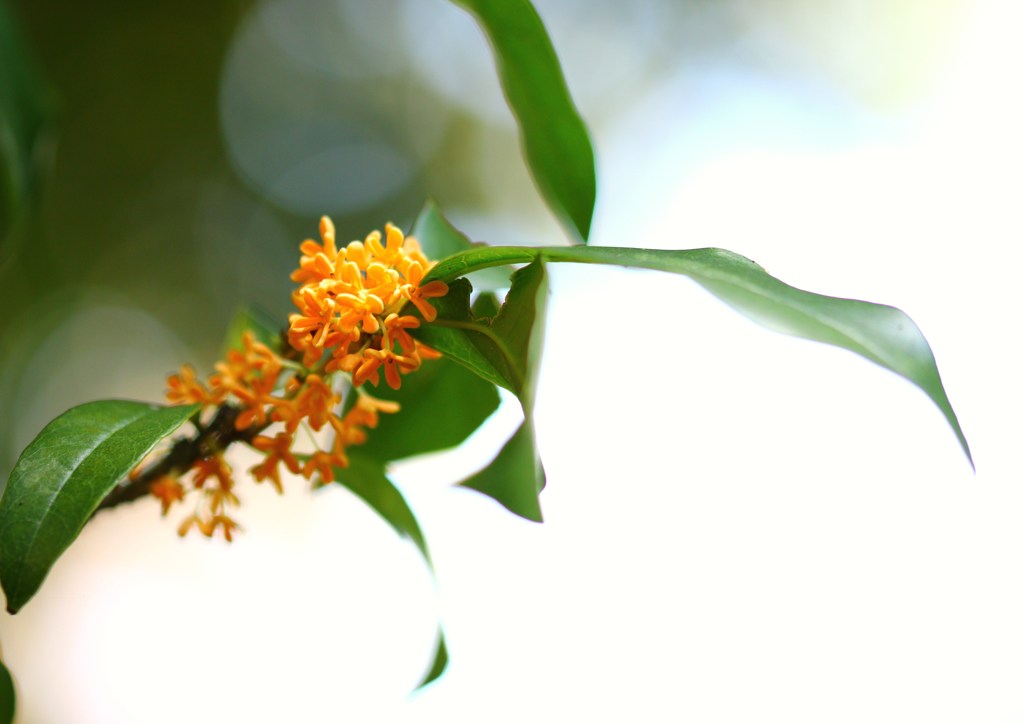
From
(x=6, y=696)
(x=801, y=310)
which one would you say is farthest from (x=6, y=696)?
(x=801, y=310)

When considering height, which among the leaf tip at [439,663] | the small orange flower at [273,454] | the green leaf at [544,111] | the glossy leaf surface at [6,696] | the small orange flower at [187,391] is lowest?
the glossy leaf surface at [6,696]

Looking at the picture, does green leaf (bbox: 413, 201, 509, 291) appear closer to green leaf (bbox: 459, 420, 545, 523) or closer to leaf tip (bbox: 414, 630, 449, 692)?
green leaf (bbox: 459, 420, 545, 523)

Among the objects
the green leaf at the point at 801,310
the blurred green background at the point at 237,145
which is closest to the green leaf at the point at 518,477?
the green leaf at the point at 801,310

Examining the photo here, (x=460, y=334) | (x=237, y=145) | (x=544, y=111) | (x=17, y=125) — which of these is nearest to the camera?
(x=460, y=334)

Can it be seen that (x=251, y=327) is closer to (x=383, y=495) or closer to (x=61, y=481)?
(x=383, y=495)

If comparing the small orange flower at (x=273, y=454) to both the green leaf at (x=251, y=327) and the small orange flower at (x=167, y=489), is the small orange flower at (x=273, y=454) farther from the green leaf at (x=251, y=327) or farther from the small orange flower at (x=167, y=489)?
the green leaf at (x=251, y=327)
